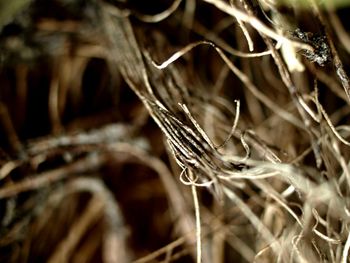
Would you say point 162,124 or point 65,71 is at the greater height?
point 65,71

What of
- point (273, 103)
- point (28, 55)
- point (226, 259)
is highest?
point (28, 55)

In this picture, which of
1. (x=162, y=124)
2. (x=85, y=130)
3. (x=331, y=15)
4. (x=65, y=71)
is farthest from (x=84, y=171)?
(x=331, y=15)

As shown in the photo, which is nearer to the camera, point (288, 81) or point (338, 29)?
point (288, 81)

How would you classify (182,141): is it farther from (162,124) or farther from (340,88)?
(340,88)

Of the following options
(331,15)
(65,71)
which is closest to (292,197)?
(331,15)

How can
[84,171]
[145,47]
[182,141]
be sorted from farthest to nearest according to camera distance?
1. [84,171]
2. [145,47]
3. [182,141]

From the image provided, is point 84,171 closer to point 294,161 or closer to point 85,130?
point 85,130

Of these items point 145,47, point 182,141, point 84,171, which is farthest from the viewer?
point 84,171

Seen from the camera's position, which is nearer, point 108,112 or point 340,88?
point 340,88

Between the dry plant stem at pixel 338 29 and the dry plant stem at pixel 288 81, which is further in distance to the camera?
the dry plant stem at pixel 338 29

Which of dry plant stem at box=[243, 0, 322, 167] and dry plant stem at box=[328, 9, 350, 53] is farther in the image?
dry plant stem at box=[328, 9, 350, 53]
